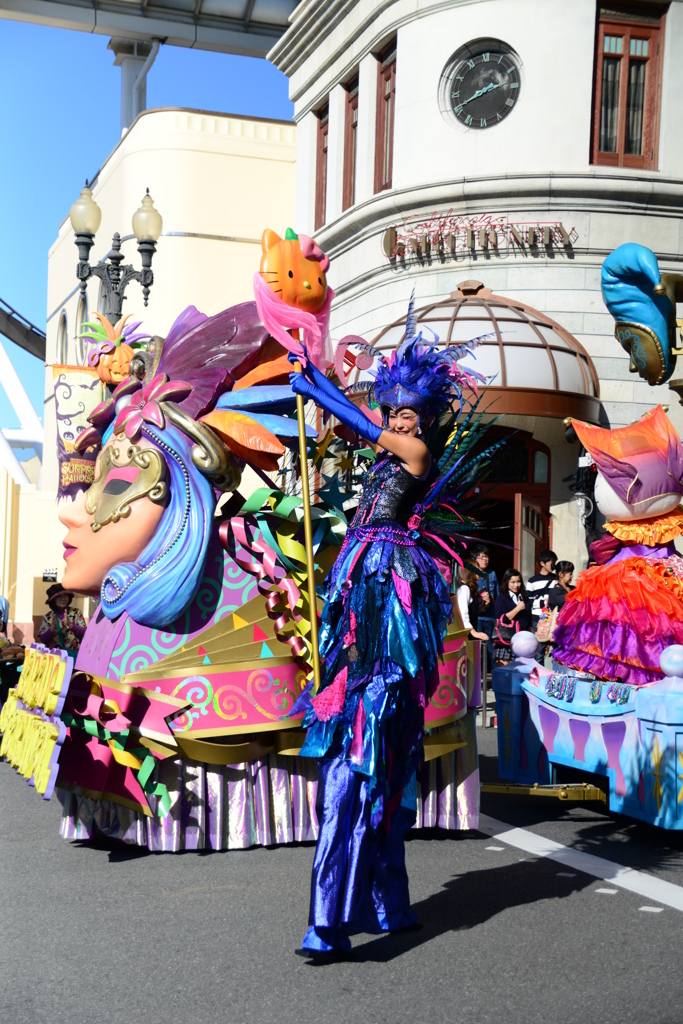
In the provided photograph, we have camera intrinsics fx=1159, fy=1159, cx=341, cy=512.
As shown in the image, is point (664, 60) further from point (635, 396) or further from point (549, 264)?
point (635, 396)

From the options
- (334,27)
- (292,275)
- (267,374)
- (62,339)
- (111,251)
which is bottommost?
(267,374)

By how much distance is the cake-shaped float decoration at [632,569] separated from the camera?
19.9ft

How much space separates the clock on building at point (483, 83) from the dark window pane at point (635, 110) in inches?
63.2

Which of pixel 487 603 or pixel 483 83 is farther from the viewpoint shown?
pixel 483 83

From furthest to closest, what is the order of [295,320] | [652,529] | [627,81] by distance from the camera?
[627,81]
[652,529]
[295,320]

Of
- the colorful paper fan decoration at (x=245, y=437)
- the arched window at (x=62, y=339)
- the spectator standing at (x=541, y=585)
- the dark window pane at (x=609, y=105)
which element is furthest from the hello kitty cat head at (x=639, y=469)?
the arched window at (x=62, y=339)

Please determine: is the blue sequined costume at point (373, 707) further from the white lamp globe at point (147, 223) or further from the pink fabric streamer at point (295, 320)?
the white lamp globe at point (147, 223)

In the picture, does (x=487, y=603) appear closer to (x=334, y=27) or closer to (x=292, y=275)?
(x=292, y=275)

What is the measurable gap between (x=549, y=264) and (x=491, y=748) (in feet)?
28.2

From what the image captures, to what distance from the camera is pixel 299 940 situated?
414cm

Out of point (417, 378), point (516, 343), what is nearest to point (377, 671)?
point (417, 378)

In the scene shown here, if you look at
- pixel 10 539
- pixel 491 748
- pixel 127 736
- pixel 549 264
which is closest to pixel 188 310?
pixel 127 736

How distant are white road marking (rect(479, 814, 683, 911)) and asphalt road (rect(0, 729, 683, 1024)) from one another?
0.25ft

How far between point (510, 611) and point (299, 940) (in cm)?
687
